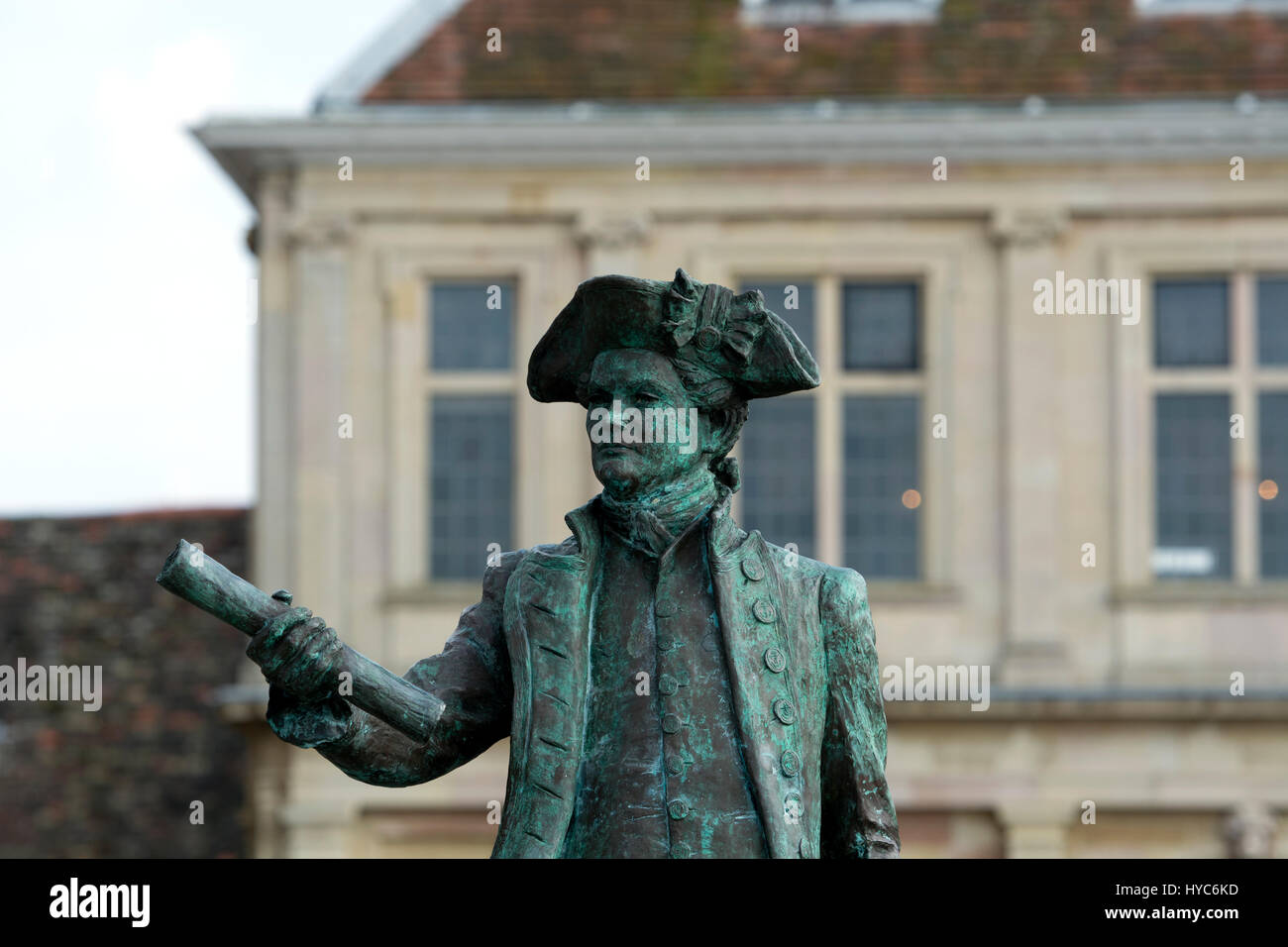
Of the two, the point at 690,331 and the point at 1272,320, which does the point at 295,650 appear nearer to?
the point at 690,331

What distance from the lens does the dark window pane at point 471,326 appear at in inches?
933

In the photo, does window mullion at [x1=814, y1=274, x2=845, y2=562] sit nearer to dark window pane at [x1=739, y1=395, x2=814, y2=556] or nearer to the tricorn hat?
dark window pane at [x1=739, y1=395, x2=814, y2=556]

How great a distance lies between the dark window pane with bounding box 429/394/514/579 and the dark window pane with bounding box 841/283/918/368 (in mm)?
3193

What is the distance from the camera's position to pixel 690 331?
4863 mm

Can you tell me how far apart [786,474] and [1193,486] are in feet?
12.1

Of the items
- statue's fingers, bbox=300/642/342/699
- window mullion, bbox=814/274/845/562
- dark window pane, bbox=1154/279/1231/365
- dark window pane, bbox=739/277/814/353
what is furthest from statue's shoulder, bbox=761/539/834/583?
dark window pane, bbox=1154/279/1231/365

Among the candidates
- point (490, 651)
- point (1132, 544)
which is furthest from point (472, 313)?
point (490, 651)

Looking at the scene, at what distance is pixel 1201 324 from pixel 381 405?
7.52 m

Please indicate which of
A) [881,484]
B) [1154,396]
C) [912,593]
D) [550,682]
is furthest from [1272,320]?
[550,682]

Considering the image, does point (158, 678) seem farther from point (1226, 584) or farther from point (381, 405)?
point (1226, 584)

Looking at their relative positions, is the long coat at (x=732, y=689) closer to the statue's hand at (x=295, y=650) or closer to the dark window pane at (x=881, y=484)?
the statue's hand at (x=295, y=650)

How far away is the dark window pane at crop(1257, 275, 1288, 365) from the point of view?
2314 centimetres

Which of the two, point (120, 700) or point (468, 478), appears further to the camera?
point (120, 700)

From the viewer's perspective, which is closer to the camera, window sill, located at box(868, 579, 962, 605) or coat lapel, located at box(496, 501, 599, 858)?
coat lapel, located at box(496, 501, 599, 858)
